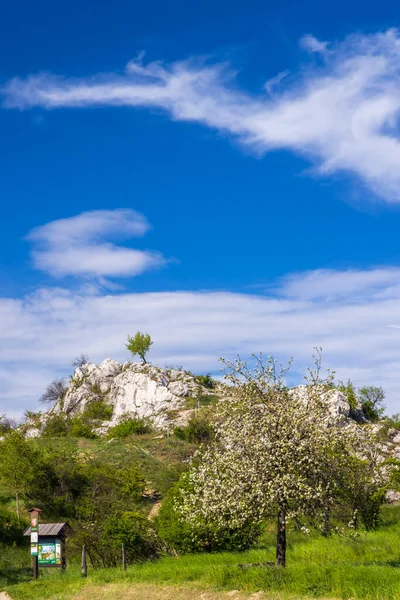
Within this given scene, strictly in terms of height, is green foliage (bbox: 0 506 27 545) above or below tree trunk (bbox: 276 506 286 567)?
below

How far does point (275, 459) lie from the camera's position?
20.9 m

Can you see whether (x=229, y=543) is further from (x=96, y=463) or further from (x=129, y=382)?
(x=129, y=382)

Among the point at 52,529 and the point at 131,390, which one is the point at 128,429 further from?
the point at 52,529

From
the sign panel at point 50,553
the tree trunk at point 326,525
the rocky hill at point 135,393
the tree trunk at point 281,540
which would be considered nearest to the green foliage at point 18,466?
the sign panel at point 50,553

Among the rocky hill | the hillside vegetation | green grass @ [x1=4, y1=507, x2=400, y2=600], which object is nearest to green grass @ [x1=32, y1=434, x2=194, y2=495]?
the hillside vegetation

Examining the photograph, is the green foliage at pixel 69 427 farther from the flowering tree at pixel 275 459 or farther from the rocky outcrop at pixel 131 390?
the flowering tree at pixel 275 459

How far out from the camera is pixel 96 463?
204ft

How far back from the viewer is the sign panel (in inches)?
1250

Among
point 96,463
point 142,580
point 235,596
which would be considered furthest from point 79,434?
point 235,596

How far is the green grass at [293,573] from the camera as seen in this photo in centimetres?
1756

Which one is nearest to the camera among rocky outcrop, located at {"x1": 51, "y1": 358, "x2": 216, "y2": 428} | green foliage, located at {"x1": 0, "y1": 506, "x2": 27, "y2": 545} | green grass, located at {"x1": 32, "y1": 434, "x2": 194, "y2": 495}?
green foliage, located at {"x1": 0, "y1": 506, "x2": 27, "y2": 545}

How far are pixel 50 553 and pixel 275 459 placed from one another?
18.0m

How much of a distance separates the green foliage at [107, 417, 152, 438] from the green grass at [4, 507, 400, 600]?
196 feet

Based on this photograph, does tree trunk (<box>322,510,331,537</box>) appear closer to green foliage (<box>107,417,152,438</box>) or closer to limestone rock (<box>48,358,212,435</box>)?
green foliage (<box>107,417,152,438</box>)
